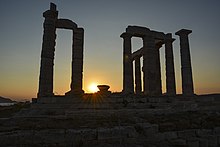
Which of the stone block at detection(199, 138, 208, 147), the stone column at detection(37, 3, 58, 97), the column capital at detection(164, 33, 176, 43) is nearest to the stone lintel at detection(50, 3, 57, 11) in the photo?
the stone column at detection(37, 3, 58, 97)

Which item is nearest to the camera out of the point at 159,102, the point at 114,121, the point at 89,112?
the point at 114,121

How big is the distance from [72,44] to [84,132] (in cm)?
1334

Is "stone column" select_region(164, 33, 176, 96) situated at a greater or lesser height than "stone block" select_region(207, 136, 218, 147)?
greater

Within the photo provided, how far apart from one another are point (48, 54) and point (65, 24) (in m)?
3.92

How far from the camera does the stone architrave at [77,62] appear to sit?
19766 millimetres

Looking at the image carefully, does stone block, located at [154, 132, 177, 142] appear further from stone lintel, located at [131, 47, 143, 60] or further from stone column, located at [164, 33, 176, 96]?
stone lintel, located at [131, 47, 143, 60]

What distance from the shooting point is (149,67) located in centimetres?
2253

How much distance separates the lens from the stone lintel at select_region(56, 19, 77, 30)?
1968 cm

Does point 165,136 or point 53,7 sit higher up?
point 53,7

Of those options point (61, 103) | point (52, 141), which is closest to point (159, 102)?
point (61, 103)

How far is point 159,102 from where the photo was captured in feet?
55.0

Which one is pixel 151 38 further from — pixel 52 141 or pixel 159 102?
pixel 52 141

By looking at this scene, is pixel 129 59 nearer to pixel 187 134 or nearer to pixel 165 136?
pixel 187 134

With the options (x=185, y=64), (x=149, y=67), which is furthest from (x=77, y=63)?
(x=185, y=64)
